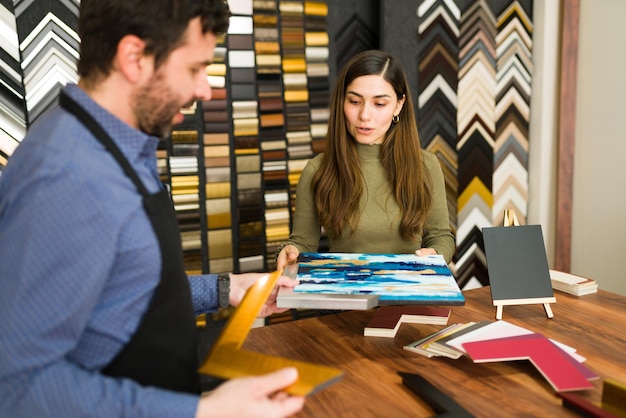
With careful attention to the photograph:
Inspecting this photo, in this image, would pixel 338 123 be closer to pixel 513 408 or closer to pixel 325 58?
pixel 325 58

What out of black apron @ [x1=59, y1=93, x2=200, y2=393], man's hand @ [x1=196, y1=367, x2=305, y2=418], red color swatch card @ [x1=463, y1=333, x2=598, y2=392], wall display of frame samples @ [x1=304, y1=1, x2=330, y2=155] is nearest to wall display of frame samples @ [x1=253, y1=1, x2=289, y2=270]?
wall display of frame samples @ [x1=304, y1=1, x2=330, y2=155]

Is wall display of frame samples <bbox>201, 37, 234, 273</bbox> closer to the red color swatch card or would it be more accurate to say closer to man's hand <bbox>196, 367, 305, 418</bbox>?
the red color swatch card

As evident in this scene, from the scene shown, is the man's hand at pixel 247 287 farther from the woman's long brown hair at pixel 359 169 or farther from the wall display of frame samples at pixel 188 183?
the wall display of frame samples at pixel 188 183

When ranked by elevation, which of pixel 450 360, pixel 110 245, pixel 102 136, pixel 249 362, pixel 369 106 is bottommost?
pixel 450 360

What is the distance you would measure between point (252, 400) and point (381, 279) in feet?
2.26

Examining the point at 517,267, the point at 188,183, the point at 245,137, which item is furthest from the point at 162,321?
the point at 245,137

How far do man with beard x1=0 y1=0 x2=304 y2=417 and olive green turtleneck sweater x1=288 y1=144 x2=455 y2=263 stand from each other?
3.99 feet

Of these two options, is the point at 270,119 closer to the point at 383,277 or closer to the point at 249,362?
the point at 383,277

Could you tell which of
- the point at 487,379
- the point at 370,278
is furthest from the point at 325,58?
the point at 487,379

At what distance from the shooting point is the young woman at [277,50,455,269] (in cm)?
222

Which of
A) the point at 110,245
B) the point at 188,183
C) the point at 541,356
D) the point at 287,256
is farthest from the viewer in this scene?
the point at 188,183

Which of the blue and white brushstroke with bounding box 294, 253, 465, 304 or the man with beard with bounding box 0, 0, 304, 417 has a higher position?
the man with beard with bounding box 0, 0, 304, 417

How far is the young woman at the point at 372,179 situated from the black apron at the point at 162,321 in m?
1.11

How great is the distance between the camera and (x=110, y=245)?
0.87 meters
